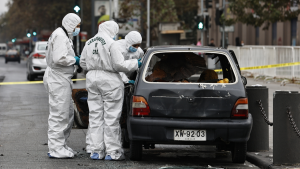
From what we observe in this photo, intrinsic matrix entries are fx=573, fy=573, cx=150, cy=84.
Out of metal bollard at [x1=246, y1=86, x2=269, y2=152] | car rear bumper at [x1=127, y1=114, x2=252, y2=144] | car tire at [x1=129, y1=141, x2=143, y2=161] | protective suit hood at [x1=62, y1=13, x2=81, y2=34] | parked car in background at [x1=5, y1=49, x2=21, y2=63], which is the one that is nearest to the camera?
car rear bumper at [x1=127, y1=114, x2=252, y2=144]

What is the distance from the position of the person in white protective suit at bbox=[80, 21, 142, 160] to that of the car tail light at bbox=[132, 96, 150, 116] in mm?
459

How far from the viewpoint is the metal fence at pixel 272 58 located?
20734mm

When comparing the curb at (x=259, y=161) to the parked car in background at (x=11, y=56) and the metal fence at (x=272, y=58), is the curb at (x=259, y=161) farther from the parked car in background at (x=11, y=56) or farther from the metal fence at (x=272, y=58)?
the parked car in background at (x=11, y=56)

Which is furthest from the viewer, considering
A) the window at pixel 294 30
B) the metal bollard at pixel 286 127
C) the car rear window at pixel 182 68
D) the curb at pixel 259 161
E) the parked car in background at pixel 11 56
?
the parked car in background at pixel 11 56

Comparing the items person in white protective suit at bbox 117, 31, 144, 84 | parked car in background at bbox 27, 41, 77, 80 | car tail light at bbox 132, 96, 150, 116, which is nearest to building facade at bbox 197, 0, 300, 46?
parked car in background at bbox 27, 41, 77, 80

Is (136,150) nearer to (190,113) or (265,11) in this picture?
(190,113)

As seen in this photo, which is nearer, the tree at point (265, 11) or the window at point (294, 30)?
the tree at point (265, 11)

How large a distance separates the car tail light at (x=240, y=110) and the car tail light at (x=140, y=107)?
101 centimetres

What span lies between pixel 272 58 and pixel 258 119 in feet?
52.1

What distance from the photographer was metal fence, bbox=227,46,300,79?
20.7 metres

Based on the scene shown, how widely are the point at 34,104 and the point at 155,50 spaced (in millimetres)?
7764

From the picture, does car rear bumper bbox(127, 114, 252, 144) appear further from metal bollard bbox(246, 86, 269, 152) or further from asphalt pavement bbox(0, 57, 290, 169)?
metal bollard bbox(246, 86, 269, 152)

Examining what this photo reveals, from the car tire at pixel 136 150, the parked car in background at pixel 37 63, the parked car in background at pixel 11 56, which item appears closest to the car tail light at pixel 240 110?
the car tire at pixel 136 150

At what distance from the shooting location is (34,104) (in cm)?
1423
